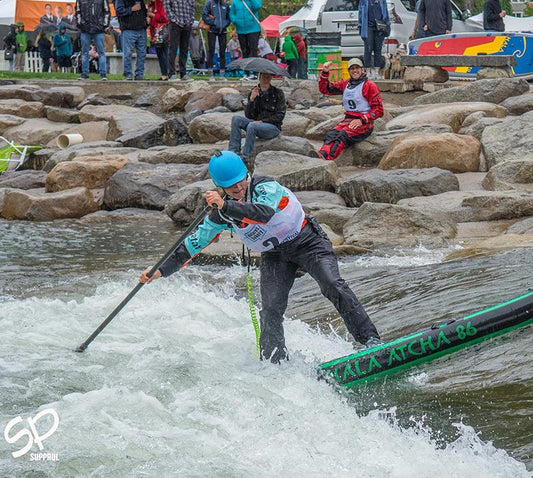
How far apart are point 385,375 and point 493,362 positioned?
2.34ft

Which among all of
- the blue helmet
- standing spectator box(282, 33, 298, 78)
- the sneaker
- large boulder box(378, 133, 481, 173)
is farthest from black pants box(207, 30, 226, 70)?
the sneaker

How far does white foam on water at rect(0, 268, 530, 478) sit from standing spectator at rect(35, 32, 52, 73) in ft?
50.6

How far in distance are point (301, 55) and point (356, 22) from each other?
147 centimetres

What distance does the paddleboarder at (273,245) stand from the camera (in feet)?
20.2

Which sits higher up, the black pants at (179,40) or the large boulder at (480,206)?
the black pants at (179,40)

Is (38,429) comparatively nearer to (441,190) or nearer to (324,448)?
A: (324,448)

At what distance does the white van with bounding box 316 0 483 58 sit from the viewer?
2139 cm

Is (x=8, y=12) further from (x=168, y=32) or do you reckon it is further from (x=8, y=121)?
(x=168, y=32)

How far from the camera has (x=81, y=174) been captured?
1451 cm

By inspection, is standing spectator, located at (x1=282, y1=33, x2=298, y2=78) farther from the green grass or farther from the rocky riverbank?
the green grass

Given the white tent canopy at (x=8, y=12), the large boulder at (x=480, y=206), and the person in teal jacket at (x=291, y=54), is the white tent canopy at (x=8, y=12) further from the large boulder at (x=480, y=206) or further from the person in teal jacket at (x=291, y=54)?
the large boulder at (x=480, y=206)

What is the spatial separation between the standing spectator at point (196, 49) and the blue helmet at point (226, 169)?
16.8 meters

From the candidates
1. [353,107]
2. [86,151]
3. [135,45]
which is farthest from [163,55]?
[353,107]

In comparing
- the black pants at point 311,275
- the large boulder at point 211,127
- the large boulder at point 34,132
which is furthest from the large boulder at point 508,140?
the large boulder at point 34,132
